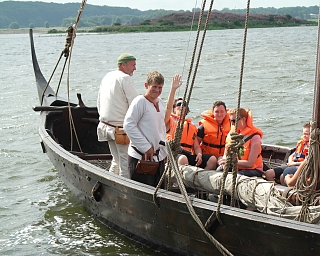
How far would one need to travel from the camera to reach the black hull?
392 centimetres

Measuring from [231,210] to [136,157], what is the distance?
115cm

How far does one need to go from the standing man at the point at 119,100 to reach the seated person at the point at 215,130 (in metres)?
0.88

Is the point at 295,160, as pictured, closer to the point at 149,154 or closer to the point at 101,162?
the point at 149,154

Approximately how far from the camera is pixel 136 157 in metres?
5.04

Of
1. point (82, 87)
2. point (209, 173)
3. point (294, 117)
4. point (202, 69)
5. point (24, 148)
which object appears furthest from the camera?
point (202, 69)

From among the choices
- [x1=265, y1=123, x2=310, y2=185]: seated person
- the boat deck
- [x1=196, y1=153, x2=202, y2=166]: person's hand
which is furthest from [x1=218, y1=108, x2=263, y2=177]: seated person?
the boat deck

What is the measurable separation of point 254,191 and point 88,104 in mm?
10940

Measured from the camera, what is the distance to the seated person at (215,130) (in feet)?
19.7

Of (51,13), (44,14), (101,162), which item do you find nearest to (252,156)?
(101,162)

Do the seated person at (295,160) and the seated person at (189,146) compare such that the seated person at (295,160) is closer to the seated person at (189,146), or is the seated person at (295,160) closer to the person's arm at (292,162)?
the person's arm at (292,162)

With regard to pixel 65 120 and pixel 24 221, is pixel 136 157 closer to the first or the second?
pixel 24 221

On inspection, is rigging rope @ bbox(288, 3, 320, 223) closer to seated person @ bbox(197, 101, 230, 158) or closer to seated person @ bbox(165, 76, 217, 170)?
seated person @ bbox(165, 76, 217, 170)

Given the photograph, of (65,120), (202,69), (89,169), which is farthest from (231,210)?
(202,69)

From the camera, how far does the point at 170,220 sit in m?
4.71
